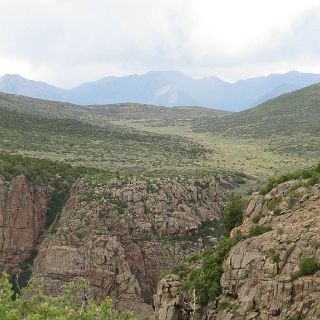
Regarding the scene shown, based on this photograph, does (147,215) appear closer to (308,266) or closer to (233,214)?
(233,214)

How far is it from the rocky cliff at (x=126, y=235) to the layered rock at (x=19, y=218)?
1826mm

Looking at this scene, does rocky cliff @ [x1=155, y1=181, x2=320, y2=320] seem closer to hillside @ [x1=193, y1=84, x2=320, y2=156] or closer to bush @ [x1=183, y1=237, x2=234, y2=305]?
bush @ [x1=183, y1=237, x2=234, y2=305]

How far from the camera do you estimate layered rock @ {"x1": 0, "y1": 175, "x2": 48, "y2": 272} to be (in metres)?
39.8

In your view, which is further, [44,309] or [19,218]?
[19,218]

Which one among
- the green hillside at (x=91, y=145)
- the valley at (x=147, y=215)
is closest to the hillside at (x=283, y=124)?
the valley at (x=147, y=215)

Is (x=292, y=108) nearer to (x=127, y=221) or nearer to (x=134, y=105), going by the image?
(x=134, y=105)

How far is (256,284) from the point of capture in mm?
21203

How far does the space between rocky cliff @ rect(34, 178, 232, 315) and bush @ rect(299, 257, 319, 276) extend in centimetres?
1823

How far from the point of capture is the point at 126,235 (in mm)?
40219

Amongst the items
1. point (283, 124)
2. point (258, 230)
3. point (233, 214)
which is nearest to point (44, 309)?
point (258, 230)

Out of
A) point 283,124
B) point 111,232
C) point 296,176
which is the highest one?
point 283,124

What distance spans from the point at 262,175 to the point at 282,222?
40414mm

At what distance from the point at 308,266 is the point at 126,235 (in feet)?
73.5

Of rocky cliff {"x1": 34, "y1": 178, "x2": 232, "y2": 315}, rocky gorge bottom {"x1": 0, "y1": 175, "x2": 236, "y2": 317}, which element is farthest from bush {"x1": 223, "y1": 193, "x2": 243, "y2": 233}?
rocky cliff {"x1": 34, "y1": 178, "x2": 232, "y2": 315}
